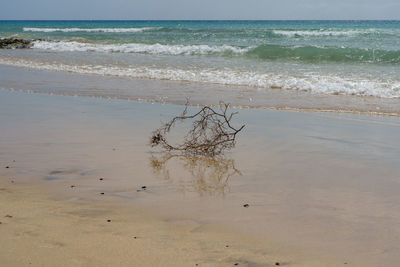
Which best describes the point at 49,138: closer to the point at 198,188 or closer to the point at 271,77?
the point at 198,188

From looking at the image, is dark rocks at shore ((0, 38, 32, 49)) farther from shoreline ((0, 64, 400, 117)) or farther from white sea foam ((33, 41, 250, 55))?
shoreline ((0, 64, 400, 117))

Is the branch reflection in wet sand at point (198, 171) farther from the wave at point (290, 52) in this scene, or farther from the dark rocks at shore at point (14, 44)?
the dark rocks at shore at point (14, 44)

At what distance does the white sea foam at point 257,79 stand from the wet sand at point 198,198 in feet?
13.8

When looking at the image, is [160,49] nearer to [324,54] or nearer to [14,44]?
[324,54]

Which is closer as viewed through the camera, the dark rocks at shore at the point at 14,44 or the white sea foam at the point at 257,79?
the white sea foam at the point at 257,79

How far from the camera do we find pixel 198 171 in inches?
194

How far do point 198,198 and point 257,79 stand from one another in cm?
881

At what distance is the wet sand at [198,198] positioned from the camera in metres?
3.07

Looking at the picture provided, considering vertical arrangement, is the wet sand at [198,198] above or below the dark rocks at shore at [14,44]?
below

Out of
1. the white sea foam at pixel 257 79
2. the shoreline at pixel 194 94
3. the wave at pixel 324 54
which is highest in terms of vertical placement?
the wave at pixel 324 54

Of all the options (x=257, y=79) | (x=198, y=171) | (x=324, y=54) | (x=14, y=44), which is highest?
(x=14, y=44)

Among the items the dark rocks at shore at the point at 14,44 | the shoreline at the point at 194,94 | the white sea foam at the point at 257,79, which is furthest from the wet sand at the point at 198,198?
the dark rocks at shore at the point at 14,44

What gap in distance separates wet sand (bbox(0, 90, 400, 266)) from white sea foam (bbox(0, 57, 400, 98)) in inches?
166

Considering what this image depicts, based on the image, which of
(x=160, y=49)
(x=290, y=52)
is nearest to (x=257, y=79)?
(x=290, y=52)
